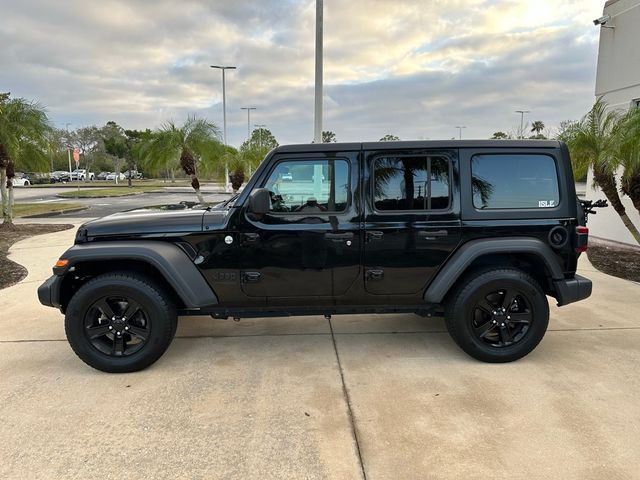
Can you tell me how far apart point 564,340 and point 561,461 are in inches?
77.8

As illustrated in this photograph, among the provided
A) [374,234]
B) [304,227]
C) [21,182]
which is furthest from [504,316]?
[21,182]

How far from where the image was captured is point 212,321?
4.69 m

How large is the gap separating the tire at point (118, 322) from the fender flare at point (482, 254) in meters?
2.21

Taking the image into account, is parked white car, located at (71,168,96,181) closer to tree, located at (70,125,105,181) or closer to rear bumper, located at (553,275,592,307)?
tree, located at (70,125,105,181)

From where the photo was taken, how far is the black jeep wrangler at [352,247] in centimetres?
343

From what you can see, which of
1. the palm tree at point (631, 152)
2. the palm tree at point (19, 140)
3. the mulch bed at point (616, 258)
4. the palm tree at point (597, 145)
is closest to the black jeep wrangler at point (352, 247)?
the palm tree at point (631, 152)

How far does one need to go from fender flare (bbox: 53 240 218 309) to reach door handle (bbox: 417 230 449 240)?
179cm

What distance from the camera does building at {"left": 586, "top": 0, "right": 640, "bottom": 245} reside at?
863 centimetres

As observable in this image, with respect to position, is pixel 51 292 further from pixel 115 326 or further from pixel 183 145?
pixel 183 145

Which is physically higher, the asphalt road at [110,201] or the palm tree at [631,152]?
the palm tree at [631,152]

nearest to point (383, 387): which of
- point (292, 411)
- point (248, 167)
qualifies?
point (292, 411)

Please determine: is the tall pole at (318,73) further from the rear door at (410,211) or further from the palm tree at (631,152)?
the rear door at (410,211)

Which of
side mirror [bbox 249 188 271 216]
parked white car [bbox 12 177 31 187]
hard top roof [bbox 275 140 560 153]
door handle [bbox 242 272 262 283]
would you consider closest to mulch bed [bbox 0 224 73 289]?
door handle [bbox 242 272 262 283]

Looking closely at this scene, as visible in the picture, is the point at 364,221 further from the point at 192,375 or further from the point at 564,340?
the point at 564,340
